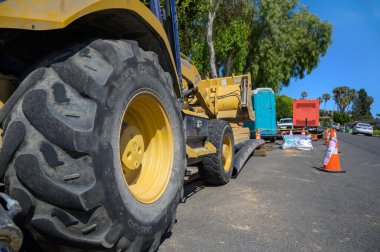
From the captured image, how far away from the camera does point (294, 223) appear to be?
4.01 m

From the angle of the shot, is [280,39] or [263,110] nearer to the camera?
[263,110]

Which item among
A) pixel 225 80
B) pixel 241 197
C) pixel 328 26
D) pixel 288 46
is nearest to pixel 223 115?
pixel 225 80

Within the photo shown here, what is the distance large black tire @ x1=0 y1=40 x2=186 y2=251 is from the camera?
1888 mm

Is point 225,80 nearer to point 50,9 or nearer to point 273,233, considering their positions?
point 273,233

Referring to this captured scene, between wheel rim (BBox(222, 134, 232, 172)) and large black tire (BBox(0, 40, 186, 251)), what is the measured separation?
436 centimetres

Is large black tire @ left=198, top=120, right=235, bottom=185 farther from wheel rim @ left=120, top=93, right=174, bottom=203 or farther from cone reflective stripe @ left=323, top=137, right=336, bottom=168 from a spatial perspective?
cone reflective stripe @ left=323, top=137, right=336, bottom=168

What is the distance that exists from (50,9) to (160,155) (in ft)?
5.41

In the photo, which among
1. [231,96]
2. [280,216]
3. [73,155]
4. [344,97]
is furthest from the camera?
[344,97]

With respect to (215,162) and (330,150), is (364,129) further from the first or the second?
(215,162)

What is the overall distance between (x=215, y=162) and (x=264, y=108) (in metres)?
14.0

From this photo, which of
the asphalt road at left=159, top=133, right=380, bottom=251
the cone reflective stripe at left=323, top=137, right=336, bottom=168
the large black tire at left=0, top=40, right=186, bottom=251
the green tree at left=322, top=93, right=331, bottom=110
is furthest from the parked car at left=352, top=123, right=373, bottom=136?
the green tree at left=322, top=93, right=331, bottom=110

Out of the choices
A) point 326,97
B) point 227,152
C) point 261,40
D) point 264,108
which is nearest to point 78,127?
point 227,152

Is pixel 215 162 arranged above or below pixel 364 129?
above

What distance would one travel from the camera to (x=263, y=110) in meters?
19.4
